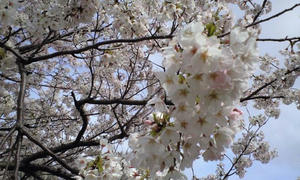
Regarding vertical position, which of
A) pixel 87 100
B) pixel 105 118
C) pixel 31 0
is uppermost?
pixel 31 0

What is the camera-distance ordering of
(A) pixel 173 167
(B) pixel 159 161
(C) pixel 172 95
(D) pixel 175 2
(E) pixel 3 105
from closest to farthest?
(C) pixel 172 95
(B) pixel 159 161
(A) pixel 173 167
(D) pixel 175 2
(E) pixel 3 105

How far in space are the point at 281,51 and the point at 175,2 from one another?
7.58 ft

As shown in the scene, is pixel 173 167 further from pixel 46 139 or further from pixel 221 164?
pixel 221 164

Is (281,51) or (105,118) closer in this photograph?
(281,51)

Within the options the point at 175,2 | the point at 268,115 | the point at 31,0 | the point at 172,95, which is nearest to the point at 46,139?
the point at 31,0

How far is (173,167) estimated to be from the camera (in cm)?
175

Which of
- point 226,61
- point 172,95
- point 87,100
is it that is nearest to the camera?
point 226,61

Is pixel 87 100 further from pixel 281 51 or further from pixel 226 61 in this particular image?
pixel 281 51

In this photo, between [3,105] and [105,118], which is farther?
[105,118]

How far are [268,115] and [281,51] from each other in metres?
2.76

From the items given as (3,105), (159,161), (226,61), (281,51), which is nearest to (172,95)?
(226,61)

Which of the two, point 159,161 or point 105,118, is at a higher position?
point 105,118

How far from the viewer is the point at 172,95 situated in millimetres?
1417

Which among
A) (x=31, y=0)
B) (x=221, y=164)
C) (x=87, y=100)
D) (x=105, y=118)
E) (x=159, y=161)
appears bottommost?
(x=159, y=161)
